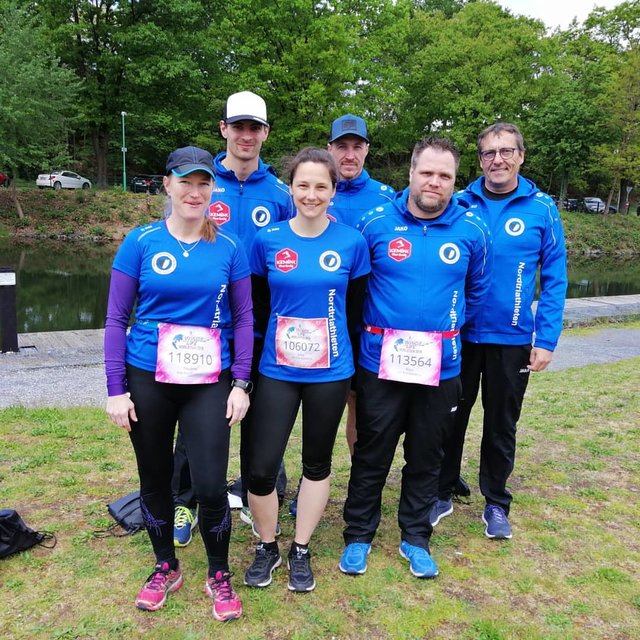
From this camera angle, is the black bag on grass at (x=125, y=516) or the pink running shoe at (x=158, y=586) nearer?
the pink running shoe at (x=158, y=586)

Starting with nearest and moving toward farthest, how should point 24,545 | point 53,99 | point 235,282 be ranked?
point 235,282, point 24,545, point 53,99

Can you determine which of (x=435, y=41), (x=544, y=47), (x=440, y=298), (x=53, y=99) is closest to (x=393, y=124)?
(x=435, y=41)

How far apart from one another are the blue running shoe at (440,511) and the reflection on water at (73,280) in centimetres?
892

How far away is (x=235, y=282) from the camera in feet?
8.61

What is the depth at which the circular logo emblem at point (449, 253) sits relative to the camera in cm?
291

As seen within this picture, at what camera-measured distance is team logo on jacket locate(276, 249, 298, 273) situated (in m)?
2.72

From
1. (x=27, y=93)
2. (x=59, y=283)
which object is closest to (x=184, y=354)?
(x=59, y=283)

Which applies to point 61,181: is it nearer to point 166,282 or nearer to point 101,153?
point 101,153

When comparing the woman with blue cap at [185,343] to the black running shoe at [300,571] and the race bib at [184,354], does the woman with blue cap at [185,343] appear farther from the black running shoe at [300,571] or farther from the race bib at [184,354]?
the black running shoe at [300,571]

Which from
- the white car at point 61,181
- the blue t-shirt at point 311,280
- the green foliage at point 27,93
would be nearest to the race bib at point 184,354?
the blue t-shirt at point 311,280

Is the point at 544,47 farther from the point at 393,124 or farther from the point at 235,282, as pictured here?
the point at 235,282

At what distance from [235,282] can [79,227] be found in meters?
25.4

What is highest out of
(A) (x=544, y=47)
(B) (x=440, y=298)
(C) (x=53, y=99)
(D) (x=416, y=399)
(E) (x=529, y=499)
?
(A) (x=544, y=47)

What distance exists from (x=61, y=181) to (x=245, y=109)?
30.5m
